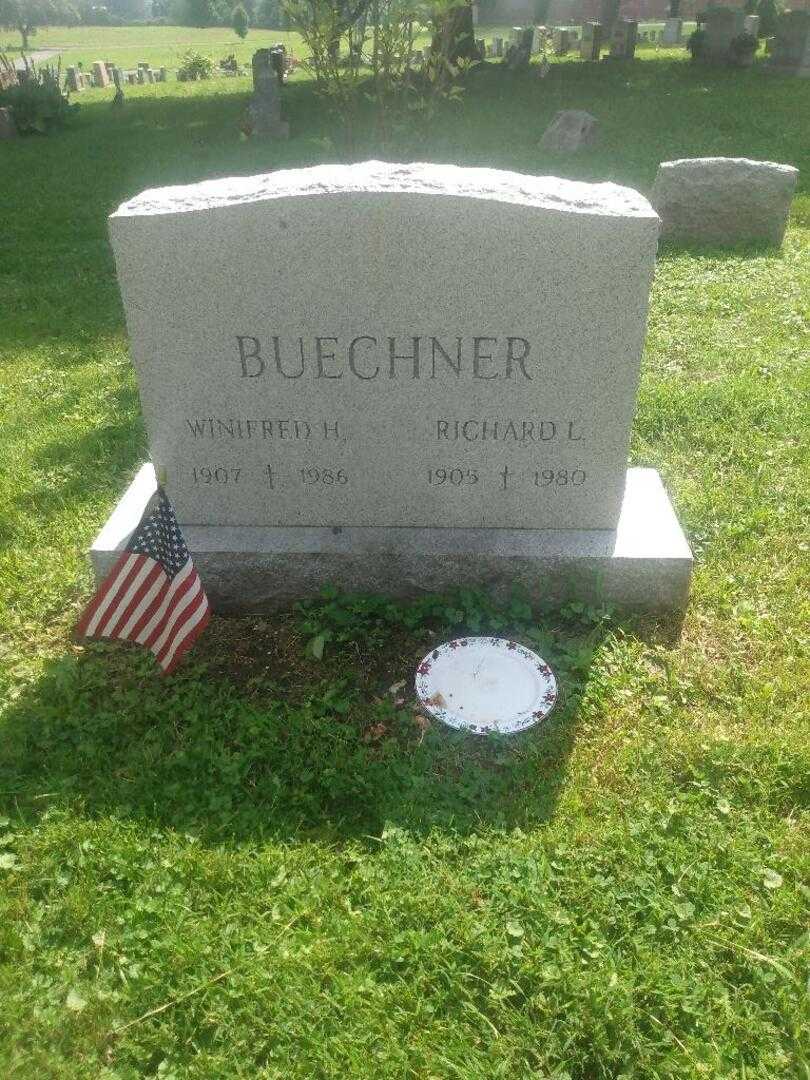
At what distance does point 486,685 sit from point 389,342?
1306 millimetres

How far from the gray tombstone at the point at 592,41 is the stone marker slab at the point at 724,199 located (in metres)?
12.3

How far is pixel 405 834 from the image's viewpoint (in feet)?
8.52

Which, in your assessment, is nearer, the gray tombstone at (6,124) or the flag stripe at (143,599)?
the flag stripe at (143,599)

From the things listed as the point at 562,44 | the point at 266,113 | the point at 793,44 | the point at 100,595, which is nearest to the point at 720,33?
the point at 793,44

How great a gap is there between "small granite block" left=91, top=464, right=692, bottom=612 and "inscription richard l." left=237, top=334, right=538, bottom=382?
2.21 ft

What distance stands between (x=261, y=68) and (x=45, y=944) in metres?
13.6

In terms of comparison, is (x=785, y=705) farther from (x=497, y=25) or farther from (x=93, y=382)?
(x=497, y=25)

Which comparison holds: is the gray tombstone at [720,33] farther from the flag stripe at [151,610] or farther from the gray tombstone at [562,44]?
the flag stripe at [151,610]

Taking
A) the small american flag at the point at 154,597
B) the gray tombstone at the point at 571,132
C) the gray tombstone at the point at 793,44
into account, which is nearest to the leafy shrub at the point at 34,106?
the gray tombstone at the point at 571,132

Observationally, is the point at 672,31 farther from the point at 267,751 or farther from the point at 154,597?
the point at 267,751

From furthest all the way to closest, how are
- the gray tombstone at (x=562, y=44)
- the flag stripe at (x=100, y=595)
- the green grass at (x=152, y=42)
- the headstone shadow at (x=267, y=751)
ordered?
the green grass at (x=152, y=42), the gray tombstone at (x=562, y=44), the flag stripe at (x=100, y=595), the headstone shadow at (x=267, y=751)

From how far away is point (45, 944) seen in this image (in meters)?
2.33

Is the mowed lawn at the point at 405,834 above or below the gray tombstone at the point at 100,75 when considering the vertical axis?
below

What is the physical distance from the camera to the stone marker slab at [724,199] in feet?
24.0
